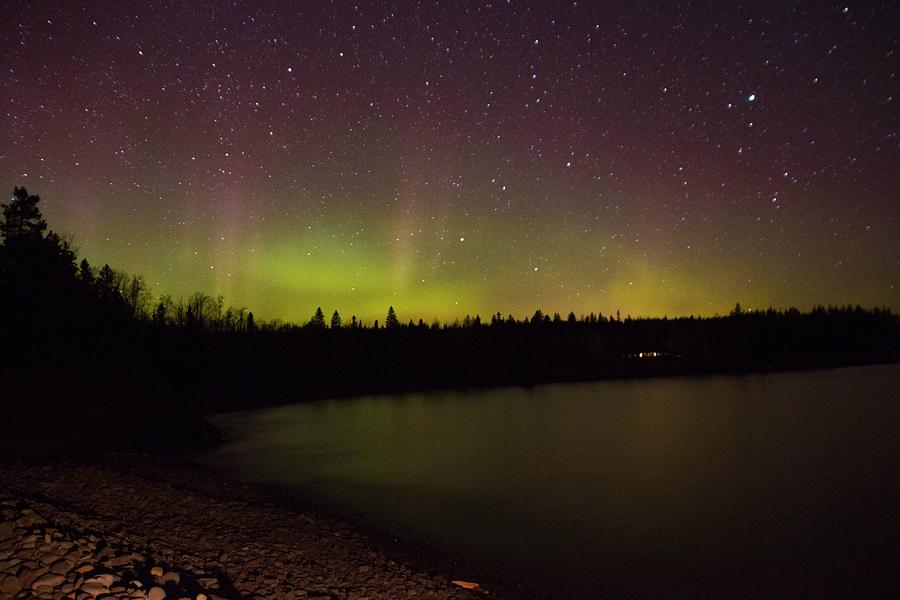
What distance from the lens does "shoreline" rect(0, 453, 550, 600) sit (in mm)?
5492

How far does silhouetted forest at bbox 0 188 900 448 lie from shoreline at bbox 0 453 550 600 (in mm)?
11201

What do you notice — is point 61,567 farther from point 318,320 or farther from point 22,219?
point 318,320

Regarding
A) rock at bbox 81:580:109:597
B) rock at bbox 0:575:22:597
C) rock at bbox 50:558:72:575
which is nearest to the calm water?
rock at bbox 81:580:109:597

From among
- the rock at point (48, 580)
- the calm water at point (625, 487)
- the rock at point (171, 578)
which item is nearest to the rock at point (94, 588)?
the rock at point (48, 580)

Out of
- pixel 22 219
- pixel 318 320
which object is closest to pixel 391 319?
pixel 318 320

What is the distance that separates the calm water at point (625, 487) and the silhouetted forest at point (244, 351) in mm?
5965

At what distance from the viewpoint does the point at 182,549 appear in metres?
7.73

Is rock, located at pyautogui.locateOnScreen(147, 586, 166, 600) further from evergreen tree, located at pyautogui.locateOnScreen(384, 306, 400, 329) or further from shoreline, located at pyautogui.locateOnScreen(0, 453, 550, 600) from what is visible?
evergreen tree, located at pyautogui.locateOnScreen(384, 306, 400, 329)

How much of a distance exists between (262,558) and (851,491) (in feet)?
73.4

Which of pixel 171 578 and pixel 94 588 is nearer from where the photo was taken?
pixel 94 588

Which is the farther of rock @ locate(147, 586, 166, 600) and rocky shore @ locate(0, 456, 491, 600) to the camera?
rocky shore @ locate(0, 456, 491, 600)

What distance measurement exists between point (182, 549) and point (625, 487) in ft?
62.0

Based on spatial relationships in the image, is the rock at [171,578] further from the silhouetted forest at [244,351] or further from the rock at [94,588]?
the silhouetted forest at [244,351]

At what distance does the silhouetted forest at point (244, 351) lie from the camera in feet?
80.2
